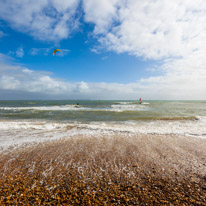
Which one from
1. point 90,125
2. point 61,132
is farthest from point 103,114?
point 61,132

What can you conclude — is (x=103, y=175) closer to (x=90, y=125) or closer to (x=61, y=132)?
(x=61, y=132)

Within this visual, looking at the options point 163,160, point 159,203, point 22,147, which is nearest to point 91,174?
point 159,203

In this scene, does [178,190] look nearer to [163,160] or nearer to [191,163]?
[163,160]

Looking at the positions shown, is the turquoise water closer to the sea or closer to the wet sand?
the sea

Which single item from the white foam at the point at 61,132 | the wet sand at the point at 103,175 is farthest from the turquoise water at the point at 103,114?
the wet sand at the point at 103,175

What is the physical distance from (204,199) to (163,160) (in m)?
1.93

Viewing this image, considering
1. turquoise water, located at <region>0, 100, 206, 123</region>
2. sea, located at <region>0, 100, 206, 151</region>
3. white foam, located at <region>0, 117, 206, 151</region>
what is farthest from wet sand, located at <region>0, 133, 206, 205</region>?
turquoise water, located at <region>0, 100, 206, 123</region>

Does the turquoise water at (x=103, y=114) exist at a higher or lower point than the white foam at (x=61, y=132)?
lower

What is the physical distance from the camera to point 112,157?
16.6 ft

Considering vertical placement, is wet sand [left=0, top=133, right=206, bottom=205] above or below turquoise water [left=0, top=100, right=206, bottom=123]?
above

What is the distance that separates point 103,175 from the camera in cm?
382

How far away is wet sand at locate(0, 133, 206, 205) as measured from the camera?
115 inches

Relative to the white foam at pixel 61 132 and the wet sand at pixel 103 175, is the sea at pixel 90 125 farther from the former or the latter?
the wet sand at pixel 103 175

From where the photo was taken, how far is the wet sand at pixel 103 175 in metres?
2.93
